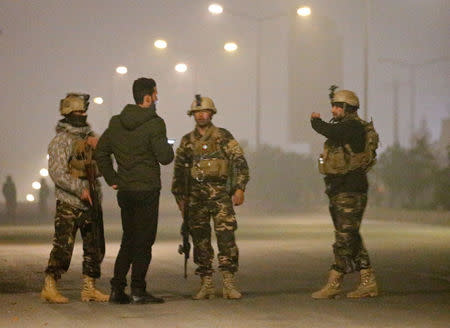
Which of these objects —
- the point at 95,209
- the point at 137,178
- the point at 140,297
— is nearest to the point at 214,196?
the point at 137,178

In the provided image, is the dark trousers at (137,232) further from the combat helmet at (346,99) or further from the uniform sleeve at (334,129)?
the combat helmet at (346,99)

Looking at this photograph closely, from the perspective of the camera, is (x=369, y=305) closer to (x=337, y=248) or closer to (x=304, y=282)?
(x=337, y=248)

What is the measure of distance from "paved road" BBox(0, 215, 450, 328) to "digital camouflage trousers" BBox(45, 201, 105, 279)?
0.40 m

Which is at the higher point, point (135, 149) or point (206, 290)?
point (135, 149)

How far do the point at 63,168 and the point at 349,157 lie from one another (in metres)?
2.61

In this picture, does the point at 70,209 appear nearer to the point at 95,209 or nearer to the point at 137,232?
the point at 95,209

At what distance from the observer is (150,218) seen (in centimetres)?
1005

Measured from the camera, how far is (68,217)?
10203mm

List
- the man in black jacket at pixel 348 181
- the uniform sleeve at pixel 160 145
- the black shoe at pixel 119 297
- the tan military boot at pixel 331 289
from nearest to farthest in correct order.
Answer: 1. the uniform sleeve at pixel 160 145
2. the black shoe at pixel 119 297
3. the tan military boot at pixel 331 289
4. the man in black jacket at pixel 348 181

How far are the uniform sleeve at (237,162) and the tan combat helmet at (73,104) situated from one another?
1.36m

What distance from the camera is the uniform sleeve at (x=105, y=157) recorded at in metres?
10.1

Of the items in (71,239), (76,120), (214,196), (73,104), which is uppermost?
(73,104)

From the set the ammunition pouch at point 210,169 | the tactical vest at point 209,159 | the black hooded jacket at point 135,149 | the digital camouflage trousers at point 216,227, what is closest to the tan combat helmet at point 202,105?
the tactical vest at point 209,159

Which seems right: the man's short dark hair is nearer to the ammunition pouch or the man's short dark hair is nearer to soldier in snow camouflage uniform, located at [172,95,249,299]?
soldier in snow camouflage uniform, located at [172,95,249,299]
